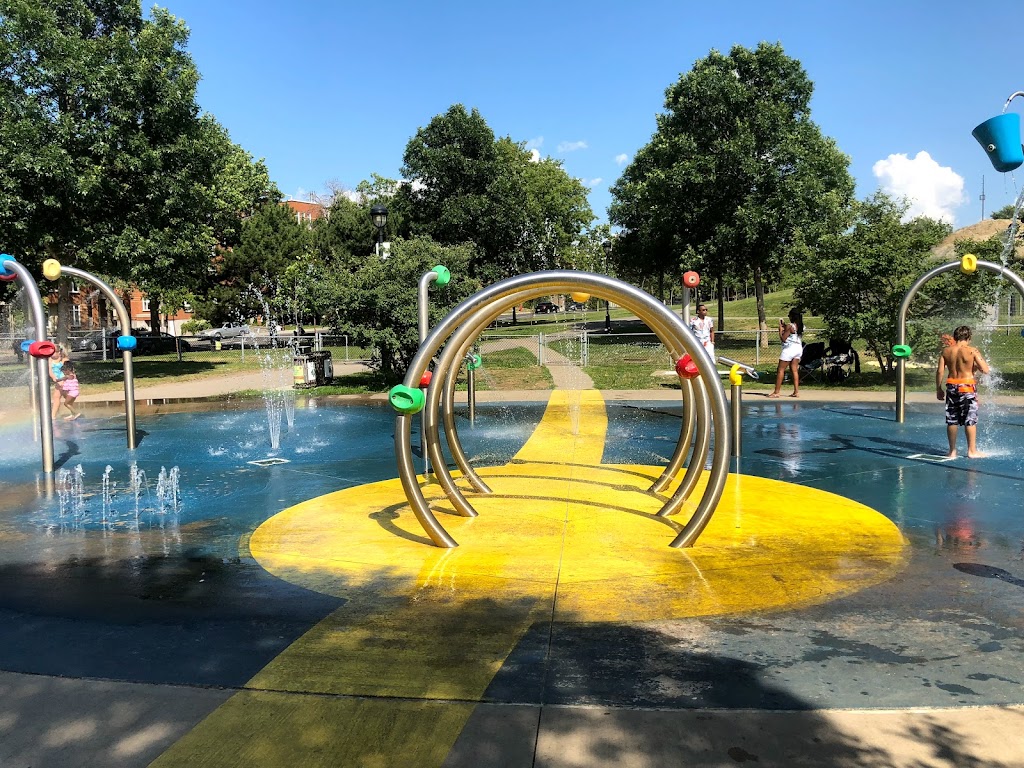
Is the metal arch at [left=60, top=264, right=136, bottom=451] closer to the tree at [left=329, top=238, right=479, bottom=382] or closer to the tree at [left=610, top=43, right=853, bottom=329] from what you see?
the tree at [left=329, top=238, right=479, bottom=382]

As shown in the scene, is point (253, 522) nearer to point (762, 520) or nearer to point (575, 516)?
point (575, 516)

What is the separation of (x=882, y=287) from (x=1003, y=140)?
12380 mm

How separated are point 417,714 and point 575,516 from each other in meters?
3.74

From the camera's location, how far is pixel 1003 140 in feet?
22.1

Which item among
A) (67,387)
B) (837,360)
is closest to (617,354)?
(837,360)

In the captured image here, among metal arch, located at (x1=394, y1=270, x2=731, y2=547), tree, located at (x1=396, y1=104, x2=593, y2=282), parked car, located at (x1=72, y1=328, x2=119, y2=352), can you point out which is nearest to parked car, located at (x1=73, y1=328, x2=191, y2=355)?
parked car, located at (x1=72, y1=328, x2=119, y2=352)

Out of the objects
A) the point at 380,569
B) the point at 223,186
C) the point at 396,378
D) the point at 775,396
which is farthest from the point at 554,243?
the point at 380,569

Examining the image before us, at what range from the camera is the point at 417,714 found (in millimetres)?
3514

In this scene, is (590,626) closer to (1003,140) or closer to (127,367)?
(1003,140)

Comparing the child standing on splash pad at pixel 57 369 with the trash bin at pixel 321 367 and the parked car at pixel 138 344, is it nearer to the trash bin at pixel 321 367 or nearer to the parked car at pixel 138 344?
the trash bin at pixel 321 367

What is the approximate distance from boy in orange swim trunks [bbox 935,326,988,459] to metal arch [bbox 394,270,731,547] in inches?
181

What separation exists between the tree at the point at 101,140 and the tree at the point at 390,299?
732 centimetres

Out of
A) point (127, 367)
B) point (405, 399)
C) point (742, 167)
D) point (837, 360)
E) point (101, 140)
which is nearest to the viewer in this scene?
point (405, 399)

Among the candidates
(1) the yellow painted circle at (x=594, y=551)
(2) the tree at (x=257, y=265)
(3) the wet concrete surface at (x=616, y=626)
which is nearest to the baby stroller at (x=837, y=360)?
(3) the wet concrete surface at (x=616, y=626)
